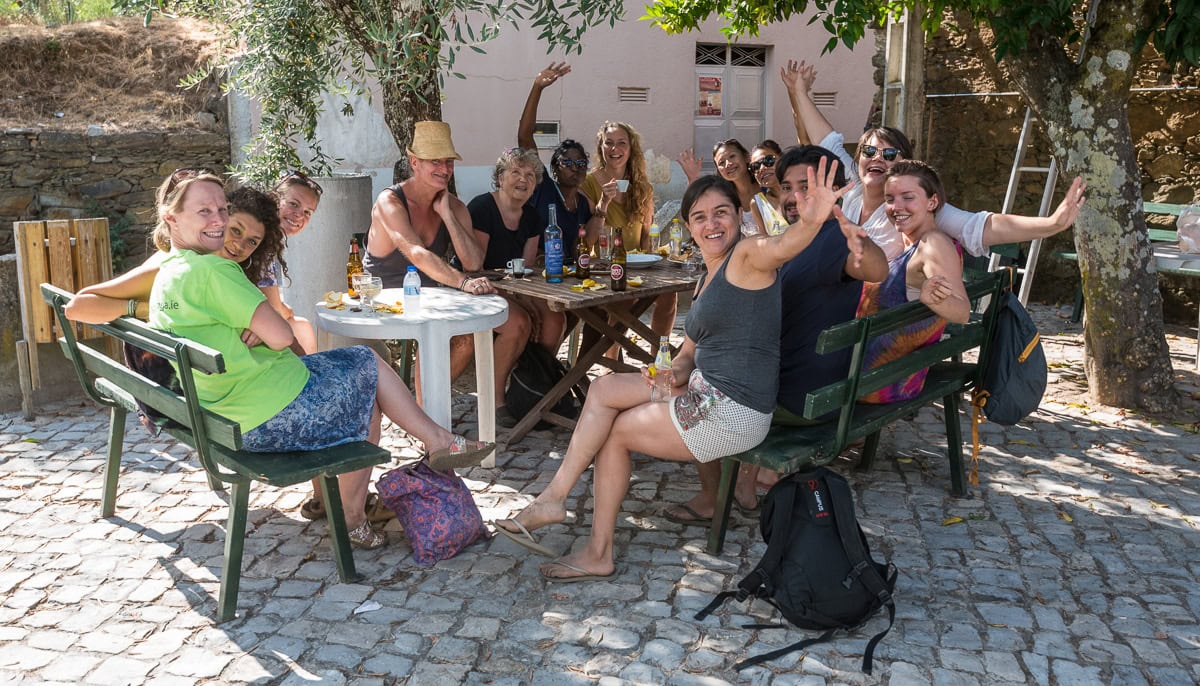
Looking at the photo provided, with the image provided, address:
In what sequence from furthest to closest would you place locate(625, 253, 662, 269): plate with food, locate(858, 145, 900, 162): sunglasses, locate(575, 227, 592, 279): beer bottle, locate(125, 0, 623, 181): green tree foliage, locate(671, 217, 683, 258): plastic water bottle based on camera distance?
locate(671, 217, 683, 258): plastic water bottle
locate(625, 253, 662, 269): plate with food
locate(575, 227, 592, 279): beer bottle
locate(125, 0, 623, 181): green tree foliage
locate(858, 145, 900, 162): sunglasses

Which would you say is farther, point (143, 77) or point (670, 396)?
point (143, 77)

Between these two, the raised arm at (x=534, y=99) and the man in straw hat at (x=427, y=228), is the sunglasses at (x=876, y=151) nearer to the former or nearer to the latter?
the man in straw hat at (x=427, y=228)

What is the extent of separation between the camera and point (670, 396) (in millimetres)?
3791

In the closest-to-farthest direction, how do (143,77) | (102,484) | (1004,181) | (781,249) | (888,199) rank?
(781,249)
(888,199)
(102,484)
(1004,181)
(143,77)

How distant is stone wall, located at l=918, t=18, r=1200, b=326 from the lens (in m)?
8.15

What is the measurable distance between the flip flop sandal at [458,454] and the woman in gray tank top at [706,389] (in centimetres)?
27

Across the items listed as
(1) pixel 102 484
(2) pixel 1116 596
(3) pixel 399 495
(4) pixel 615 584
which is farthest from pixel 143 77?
(2) pixel 1116 596

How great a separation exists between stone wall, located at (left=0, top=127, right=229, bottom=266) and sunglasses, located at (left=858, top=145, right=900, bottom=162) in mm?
6861

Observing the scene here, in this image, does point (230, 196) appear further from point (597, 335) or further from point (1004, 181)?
point (1004, 181)

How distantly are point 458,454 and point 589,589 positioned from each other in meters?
0.70

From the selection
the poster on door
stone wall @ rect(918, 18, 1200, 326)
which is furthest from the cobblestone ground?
the poster on door

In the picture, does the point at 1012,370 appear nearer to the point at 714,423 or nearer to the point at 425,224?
the point at 714,423

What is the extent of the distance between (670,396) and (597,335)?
6.51 feet

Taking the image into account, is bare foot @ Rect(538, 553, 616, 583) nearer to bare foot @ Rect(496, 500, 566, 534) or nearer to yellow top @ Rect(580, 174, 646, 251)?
bare foot @ Rect(496, 500, 566, 534)
